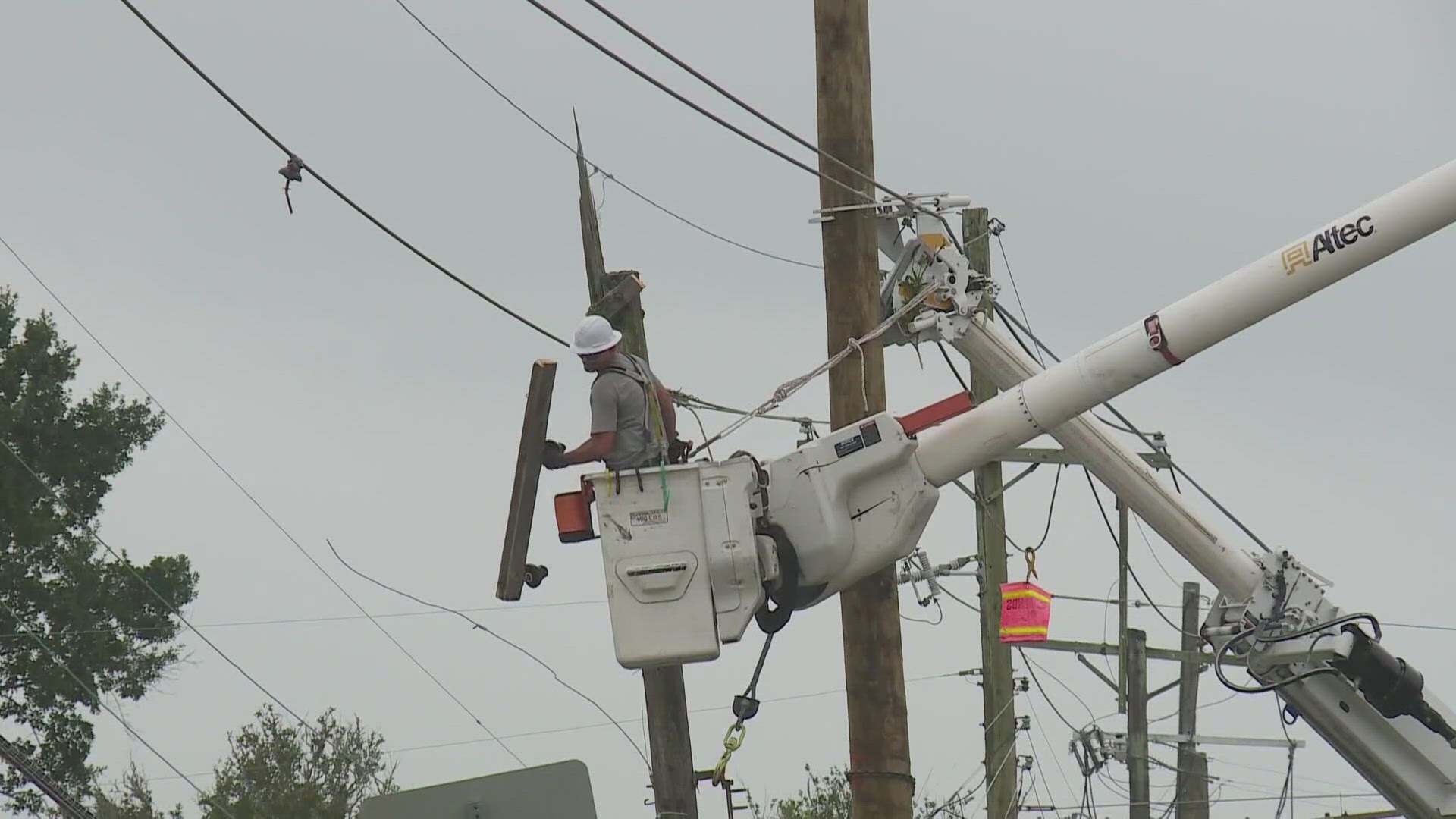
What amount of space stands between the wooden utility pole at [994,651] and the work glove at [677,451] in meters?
8.05

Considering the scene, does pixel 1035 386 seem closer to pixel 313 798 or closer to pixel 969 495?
pixel 969 495

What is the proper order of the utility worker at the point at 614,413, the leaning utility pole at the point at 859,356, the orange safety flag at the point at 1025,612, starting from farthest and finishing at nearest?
the orange safety flag at the point at 1025,612 < the leaning utility pole at the point at 859,356 < the utility worker at the point at 614,413

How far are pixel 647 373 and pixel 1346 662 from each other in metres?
4.21

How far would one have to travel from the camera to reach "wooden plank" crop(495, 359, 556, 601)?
34.1 ft

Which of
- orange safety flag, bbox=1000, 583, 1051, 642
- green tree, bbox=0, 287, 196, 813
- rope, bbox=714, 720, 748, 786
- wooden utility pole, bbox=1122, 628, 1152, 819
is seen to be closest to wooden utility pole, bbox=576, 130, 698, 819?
rope, bbox=714, 720, 748, 786

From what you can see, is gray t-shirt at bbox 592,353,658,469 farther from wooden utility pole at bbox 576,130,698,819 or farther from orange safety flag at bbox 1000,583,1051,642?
orange safety flag at bbox 1000,583,1051,642

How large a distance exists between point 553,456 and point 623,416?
1.28 feet

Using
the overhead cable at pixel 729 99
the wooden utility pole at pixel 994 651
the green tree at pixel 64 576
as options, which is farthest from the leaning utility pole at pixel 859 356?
the green tree at pixel 64 576

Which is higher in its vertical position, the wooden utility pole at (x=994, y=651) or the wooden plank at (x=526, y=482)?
the wooden utility pole at (x=994, y=651)

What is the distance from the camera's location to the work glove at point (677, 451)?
10695 millimetres

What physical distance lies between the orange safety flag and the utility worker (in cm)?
795

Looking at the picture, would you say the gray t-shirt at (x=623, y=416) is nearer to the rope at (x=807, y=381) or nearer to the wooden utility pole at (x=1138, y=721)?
the rope at (x=807, y=381)

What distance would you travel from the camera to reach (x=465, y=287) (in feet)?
40.1

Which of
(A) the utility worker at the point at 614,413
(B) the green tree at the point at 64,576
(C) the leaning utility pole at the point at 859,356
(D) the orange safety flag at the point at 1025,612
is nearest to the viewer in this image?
(A) the utility worker at the point at 614,413
